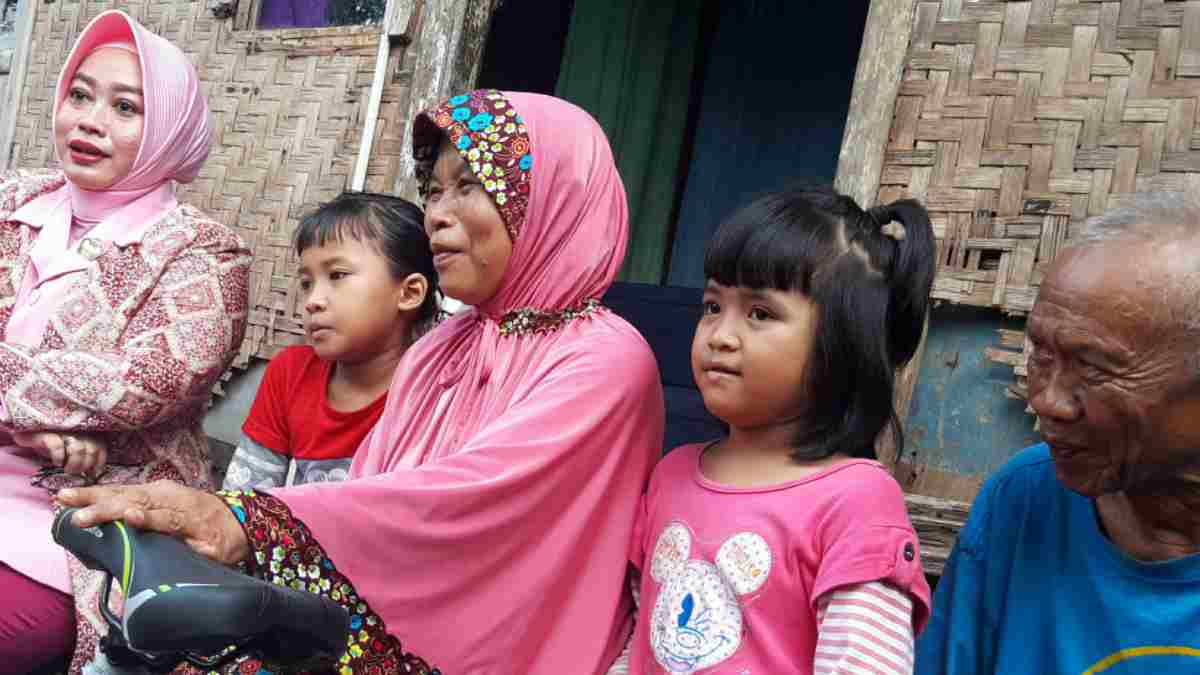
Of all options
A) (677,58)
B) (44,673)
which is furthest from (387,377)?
(677,58)

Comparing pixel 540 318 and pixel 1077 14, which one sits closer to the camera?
pixel 540 318

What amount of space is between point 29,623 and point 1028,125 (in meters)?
2.57

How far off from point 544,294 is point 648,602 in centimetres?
63

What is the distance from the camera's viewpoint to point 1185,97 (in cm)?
273

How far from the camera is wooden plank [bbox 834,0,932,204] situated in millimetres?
3102

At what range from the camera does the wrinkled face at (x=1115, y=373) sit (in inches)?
59.8

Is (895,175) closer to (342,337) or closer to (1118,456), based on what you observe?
(342,337)

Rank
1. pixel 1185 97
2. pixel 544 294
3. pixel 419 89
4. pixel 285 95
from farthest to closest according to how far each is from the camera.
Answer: pixel 285 95
pixel 419 89
pixel 1185 97
pixel 544 294

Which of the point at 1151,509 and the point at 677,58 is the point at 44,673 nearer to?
the point at 1151,509

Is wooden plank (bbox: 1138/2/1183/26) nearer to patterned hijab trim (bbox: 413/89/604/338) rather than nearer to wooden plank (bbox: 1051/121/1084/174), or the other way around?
wooden plank (bbox: 1051/121/1084/174)

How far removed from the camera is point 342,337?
2809mm

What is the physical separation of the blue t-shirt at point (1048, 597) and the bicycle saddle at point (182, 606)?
3.17ft

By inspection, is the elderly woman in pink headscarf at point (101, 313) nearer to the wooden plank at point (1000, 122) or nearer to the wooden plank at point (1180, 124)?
the wooden plank at point (1000, 122)

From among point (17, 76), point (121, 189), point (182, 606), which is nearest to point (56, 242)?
point (121, 189)
